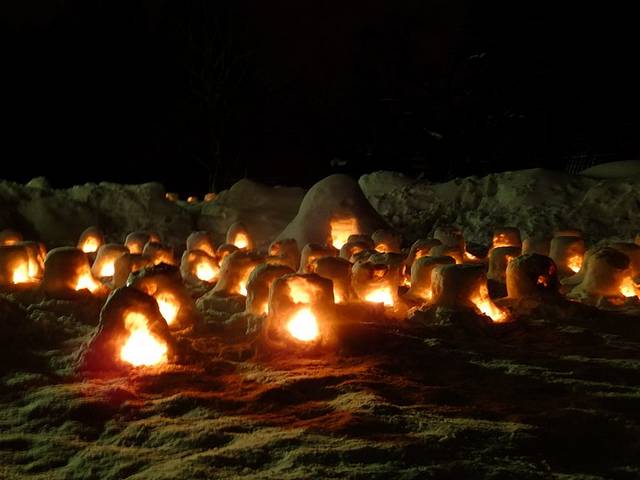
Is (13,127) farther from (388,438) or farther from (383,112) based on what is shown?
(388,438)

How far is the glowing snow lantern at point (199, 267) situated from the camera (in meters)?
9.75

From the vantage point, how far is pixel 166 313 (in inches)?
257

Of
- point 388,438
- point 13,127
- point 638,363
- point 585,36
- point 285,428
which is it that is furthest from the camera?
point 13,127

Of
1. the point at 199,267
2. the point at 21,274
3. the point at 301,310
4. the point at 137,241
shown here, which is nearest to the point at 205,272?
the point at 199,267

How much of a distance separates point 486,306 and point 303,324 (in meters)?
2.14

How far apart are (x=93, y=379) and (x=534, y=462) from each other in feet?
10.3

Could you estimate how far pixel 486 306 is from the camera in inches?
275

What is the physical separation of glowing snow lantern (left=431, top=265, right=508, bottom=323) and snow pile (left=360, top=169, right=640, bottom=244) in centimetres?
659

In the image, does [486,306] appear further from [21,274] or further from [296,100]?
[296,100]

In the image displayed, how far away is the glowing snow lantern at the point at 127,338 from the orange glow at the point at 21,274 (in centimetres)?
349

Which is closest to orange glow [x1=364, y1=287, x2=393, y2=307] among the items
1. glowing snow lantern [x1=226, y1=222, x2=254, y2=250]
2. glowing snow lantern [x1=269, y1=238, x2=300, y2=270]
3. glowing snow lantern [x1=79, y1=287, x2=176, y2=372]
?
glowing snow lantern [x1=269, y1=238, x2=300, y2=270]

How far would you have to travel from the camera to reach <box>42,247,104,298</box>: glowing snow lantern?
759 cm

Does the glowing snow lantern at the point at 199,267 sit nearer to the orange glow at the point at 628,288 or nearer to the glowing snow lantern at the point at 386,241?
the glowing snow lantern at the point at 386,241

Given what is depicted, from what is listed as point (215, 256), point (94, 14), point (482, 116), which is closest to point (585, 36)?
point (482, 116)
